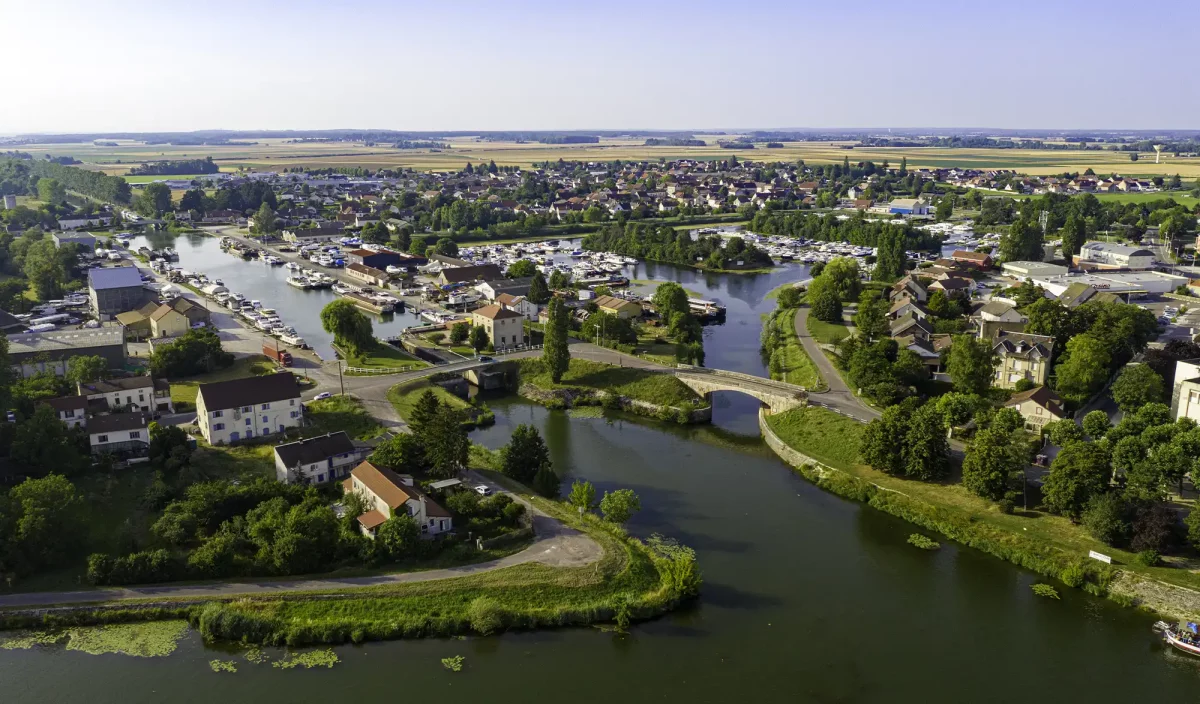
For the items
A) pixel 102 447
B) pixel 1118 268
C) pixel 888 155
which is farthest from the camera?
pixel 888 155

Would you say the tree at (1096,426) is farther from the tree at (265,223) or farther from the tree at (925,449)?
the tree at (265,223)

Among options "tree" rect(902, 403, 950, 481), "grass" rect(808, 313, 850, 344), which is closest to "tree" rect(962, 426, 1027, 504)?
"tree" rect(902, 403, 950, 481)

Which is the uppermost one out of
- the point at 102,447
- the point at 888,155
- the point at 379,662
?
the point at 888,155

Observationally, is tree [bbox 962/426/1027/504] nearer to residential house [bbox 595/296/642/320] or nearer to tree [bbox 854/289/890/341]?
tree [bbox 854/289/890/341]

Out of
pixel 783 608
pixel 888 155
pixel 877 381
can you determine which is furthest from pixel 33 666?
pixel 888 155

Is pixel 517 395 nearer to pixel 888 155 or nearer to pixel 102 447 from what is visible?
pixel 102 447

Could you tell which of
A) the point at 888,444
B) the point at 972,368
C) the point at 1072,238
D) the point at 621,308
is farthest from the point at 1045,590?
the point at 1072,238

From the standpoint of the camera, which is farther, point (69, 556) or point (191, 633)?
point (69, 556)
